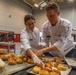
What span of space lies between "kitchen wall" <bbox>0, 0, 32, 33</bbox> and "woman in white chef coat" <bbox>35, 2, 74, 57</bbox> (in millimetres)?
4213

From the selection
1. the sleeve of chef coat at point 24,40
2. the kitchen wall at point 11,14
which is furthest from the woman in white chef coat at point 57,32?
the kitchen wall at point 11,14

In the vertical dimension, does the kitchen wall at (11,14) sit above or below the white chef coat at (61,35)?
above

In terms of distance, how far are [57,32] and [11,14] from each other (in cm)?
483

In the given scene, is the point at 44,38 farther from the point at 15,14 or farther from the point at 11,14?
the point at 15,14

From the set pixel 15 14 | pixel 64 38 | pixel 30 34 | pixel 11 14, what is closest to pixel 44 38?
pixel 30 34

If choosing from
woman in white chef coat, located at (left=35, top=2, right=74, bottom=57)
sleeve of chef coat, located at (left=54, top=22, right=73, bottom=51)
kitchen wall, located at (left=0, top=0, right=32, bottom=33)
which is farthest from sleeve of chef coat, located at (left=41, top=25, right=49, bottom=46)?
kitchen wall, located at (left=0, top=0, right=32, bottom=33)

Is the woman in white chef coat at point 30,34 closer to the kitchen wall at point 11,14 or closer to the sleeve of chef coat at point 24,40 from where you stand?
the sleeve of chef coat at point 24,40

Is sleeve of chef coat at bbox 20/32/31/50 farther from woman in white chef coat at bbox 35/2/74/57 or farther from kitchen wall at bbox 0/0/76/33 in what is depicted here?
kitchen wall at bbox 0/0/76/33

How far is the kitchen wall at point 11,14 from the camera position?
541 cm

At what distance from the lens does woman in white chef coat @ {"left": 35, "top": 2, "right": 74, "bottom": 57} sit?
137cm

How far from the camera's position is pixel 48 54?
5.49ft

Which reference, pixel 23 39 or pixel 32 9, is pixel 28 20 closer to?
pixel 23 39

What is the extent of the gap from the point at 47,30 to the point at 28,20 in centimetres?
31

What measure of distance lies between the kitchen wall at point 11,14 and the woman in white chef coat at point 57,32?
4213 millimetres
